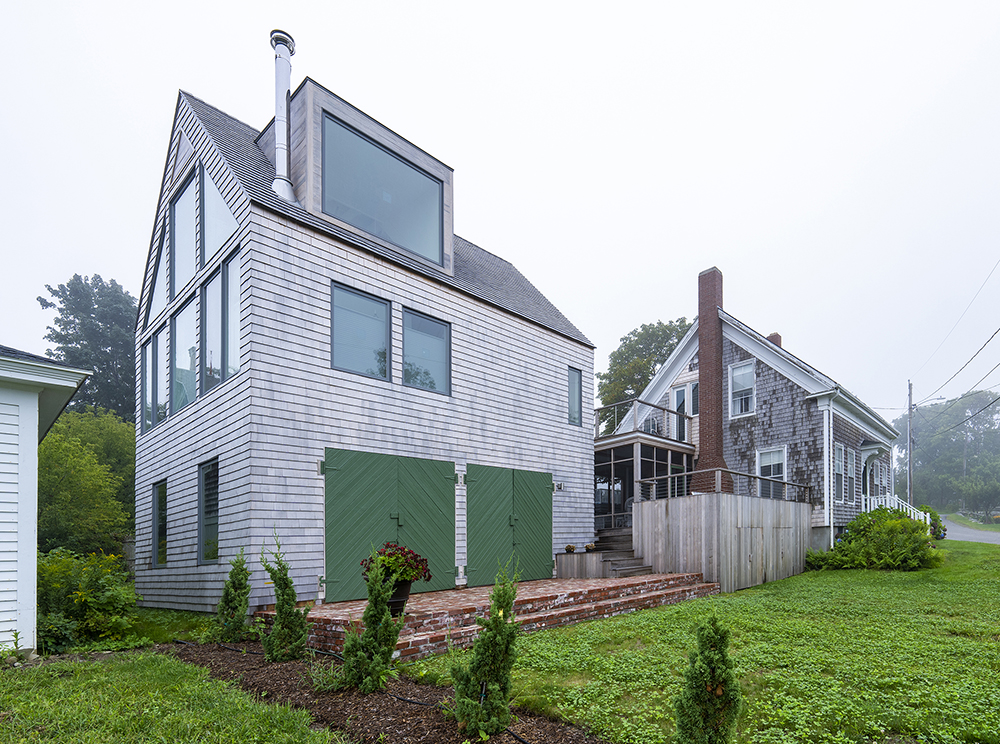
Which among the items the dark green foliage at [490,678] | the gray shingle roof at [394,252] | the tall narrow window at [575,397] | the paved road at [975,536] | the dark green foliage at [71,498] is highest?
the gray shingle roof at [394,252]

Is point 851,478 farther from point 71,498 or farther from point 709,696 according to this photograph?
point 71,498

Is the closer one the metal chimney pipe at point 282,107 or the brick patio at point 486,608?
the brick patio at point 486,608

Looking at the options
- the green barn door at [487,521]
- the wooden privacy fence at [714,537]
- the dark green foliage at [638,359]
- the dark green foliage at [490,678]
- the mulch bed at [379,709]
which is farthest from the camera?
the dark green foliage at [638,359]

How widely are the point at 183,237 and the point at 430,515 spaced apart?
7.40 metres

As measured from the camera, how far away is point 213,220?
33.5 ft

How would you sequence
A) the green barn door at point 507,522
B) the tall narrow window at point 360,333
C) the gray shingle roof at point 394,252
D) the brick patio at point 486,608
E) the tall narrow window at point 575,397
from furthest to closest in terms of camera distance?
1. the tall narrow window at point 575,397
2. the green barn door at point 507,522
3. the tall narrow window at point 360,333
4. the gray shingle roof at point 394,252
5. the brick patio at point 486,608

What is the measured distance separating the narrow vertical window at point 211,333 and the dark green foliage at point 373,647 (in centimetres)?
565

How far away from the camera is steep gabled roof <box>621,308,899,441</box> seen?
16.3m

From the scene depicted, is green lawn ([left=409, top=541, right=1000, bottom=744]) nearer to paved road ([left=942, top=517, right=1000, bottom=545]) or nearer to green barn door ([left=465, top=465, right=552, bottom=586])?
green barn door ([left=465, top=465, right=552, bottom=586])

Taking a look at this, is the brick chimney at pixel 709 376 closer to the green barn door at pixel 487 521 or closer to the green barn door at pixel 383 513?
the green barn door at pixel 487 521

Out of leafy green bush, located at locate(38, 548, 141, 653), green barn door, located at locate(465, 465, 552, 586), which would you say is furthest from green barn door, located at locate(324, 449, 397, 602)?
leafy green bush, located at locate(38, 548, 141, 653)

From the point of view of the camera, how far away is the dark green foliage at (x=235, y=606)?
7512mm

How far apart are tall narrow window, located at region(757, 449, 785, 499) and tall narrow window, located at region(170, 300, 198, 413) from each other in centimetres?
1467

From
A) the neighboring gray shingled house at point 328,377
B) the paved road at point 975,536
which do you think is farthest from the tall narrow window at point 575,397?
the paved road at point 975,536
